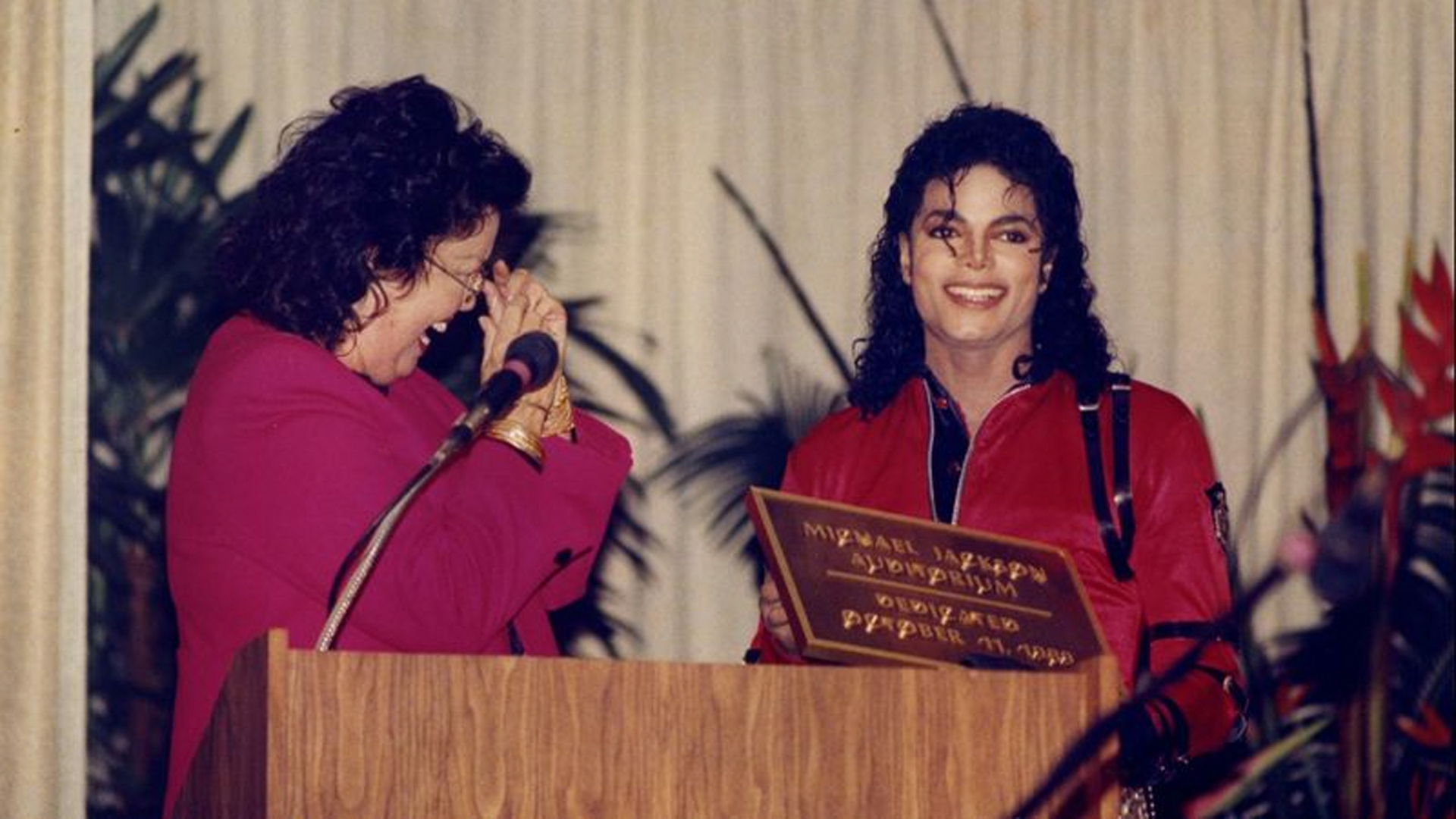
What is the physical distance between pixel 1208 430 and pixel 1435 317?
1826 mm

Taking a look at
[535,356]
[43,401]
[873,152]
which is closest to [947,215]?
[535,356]

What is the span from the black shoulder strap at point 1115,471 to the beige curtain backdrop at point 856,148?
145 centimetres

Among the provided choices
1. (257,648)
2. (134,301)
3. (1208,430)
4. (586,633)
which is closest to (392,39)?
(134,301)

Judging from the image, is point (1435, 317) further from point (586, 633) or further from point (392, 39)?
point (392, 39)

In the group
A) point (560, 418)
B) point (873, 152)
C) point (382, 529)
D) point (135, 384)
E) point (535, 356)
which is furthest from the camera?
point (873, 152)

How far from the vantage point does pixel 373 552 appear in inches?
86.0

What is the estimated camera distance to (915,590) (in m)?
2.27

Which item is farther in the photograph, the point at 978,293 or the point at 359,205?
the point at 978,293

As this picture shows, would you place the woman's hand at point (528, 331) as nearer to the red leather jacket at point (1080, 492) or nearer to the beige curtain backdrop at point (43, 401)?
the red leather jacket at point (1080, 492)

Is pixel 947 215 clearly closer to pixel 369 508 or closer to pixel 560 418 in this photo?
pixel 560 418

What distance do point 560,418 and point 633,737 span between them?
0.76 meters

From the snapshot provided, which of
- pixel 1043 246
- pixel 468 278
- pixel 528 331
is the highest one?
pixel 1043 246

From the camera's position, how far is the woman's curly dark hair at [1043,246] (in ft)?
10.9

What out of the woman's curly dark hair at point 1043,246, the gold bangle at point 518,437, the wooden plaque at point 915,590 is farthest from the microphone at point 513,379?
the woman's curly dark hair at point 1043,246
